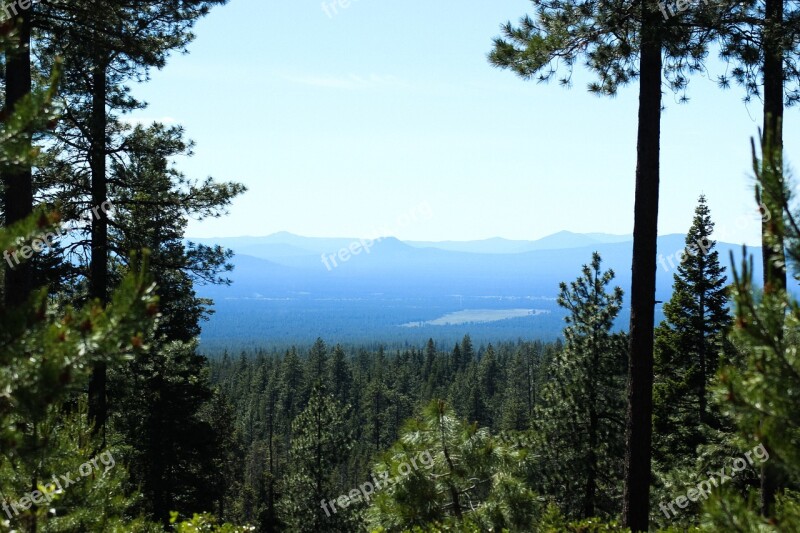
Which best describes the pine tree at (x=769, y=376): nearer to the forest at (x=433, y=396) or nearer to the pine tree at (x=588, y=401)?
the forest at (x=433, y=396)

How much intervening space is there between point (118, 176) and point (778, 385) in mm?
11572

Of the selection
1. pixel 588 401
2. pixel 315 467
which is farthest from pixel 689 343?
pixel 315 467

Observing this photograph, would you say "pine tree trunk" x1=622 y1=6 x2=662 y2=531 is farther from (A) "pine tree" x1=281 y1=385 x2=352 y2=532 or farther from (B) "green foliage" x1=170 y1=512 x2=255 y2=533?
(A) "pine tree" x1=281 y1=385 x2=352 y2=532

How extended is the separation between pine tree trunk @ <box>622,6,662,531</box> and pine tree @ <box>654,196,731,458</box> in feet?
41.7

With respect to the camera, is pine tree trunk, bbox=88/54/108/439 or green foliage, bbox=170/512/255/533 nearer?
green foliage, bbox=170/512/255/533

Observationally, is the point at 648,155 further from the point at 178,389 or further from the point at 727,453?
the point at 178,389

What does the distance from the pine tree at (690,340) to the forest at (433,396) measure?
71 millimetres

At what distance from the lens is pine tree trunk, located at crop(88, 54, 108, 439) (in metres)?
10.4

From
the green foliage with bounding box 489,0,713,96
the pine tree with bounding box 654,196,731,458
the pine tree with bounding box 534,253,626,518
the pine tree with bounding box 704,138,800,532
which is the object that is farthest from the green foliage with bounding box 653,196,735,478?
the pine tree with bounding box 704,138,800,532

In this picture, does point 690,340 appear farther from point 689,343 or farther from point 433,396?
point 433,396

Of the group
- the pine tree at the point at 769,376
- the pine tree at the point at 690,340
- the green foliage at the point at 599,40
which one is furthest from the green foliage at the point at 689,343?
the pine tree at the point at 769,376

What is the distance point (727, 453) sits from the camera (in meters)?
13.4

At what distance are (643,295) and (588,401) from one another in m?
9.70

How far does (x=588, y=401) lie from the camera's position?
53.3ft
